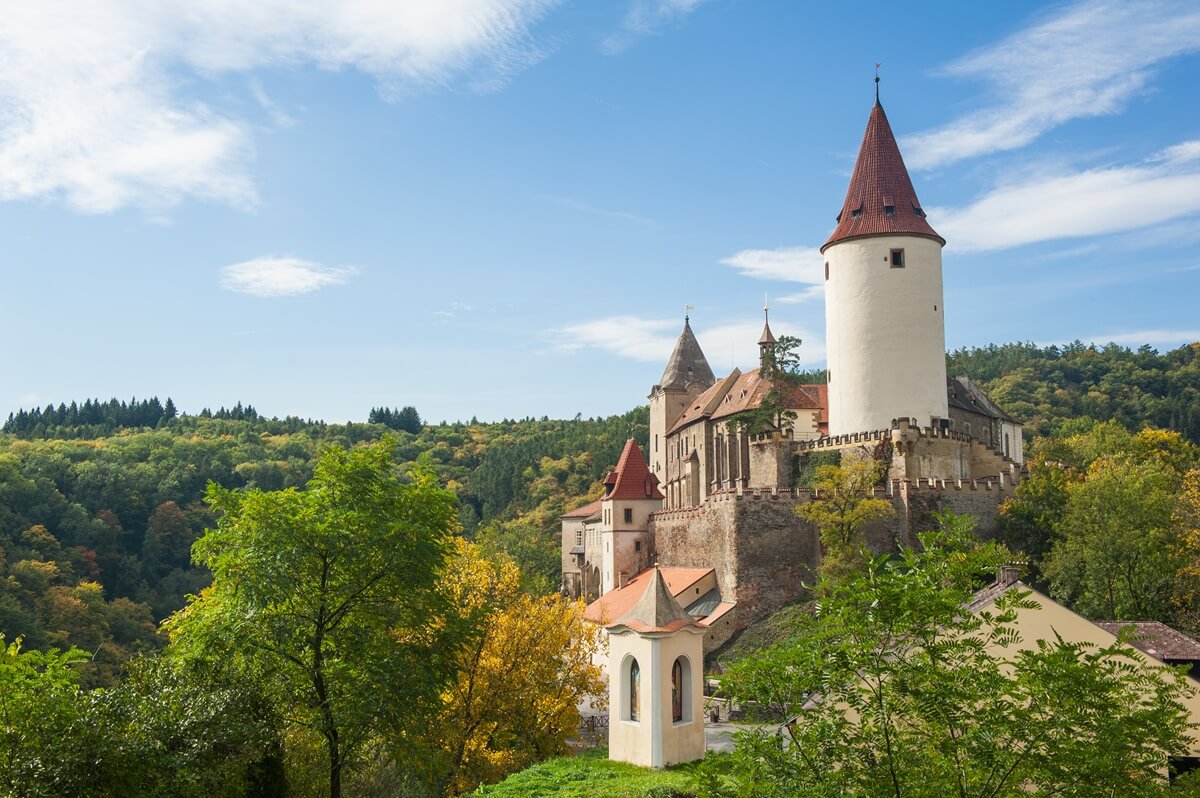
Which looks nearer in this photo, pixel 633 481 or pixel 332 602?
pixel 332 602

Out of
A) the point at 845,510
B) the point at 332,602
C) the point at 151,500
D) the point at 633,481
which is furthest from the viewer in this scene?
the point at 151,500

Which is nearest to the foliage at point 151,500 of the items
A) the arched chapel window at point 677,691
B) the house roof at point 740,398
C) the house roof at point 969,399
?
the arched chapel window at point 677,691

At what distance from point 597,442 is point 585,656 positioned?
82374mm

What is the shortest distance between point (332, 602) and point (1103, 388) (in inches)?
3802

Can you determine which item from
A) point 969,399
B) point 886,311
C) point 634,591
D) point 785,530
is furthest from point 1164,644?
point 969,399

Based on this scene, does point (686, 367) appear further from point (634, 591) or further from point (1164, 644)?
point (1164, 644)

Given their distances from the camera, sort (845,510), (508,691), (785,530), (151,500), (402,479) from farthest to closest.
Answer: (402,479)
(151,500)
(785,530)
(845,510)
(508,691)

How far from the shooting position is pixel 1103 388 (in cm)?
9950

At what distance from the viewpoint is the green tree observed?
18.6 meters

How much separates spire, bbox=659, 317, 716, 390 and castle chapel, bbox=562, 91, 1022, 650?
1751 centimetres

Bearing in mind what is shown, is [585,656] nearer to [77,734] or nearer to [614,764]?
[614,764]

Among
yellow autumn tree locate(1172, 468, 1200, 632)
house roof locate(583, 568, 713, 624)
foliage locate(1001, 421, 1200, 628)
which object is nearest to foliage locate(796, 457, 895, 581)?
foliage locate(1001, 421, 1200, 628)

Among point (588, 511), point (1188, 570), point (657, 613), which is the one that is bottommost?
point (657, 613)

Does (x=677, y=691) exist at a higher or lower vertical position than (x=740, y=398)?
lower
